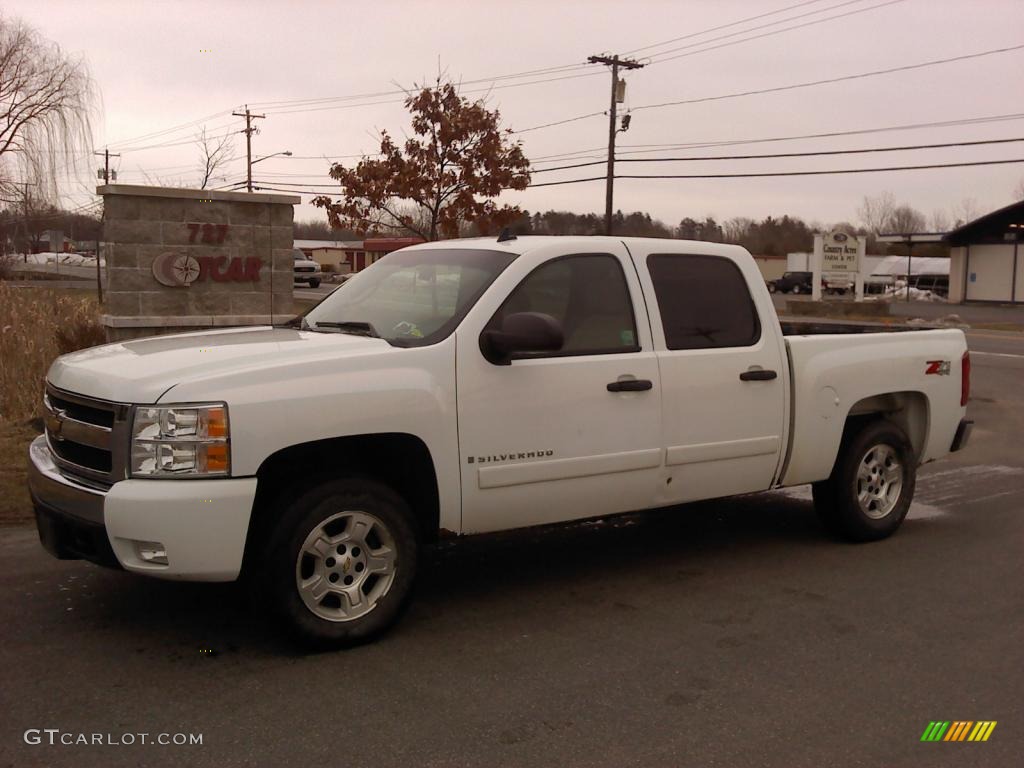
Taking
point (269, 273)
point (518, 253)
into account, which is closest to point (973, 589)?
point (518, 253)

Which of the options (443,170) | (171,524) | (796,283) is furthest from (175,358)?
(796,283)

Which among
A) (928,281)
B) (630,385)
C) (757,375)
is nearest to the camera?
(630,385)

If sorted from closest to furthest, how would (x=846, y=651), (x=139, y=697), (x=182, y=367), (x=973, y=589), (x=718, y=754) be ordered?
(x=718, y=754) < (x=139, y=697) < (x=182, y=367) < (x=846, y=651) < (x=973, y=589)

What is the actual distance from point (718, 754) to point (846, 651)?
51.3 inches

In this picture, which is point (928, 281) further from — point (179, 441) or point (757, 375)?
point (179, 441)

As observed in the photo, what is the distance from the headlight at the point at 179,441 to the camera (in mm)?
4117

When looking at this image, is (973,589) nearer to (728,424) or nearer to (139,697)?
(728,424)

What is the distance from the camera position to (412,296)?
214 inches

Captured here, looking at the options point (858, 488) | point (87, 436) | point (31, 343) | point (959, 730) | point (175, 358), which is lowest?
point (959, 730)

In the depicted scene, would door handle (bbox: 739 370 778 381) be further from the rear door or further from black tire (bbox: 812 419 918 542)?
black tire (bbox: 812 419 918 542)

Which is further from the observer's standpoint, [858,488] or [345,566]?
[858,488]

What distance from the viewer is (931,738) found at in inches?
150

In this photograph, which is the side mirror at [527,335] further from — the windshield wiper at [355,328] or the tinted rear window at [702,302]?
the tinted rear window at [702,302]

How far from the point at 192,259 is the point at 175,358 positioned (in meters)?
7.77
